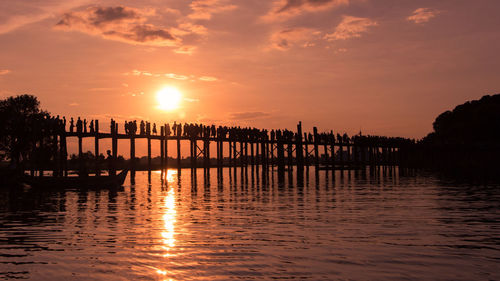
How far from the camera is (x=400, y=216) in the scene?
16406 millimetres

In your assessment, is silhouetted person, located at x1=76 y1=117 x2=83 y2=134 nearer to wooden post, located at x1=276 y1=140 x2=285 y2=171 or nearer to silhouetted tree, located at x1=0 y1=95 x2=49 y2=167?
silhouetted tree, located at x1=0 y1=95 x2=49 y2=167

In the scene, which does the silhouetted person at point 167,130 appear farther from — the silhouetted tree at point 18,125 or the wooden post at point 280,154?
the wooden post at point 280,154

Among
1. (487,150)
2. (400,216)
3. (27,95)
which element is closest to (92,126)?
(27,95)

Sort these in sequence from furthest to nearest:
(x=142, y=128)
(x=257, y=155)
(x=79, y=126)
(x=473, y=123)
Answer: (x=473, y=123)
(x=257, y=155)
(x=142, y=128)
(x=79, y=126)

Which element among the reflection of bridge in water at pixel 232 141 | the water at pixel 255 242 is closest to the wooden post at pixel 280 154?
the reflection of bridge in water at pixel 232 141

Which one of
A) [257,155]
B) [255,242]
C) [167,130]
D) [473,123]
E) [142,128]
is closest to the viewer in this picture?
[255,242]

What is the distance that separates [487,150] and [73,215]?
274 ft

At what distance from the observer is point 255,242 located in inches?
465

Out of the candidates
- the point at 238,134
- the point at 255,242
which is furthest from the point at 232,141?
the point at 255,242

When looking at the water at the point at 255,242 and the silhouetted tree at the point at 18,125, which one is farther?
the silhouetted tree at the point at 18,125

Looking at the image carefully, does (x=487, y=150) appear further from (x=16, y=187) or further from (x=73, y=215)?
(x=73, y=215)

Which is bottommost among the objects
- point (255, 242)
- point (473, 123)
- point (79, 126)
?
point (255, 242)

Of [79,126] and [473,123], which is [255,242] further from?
[473,123]

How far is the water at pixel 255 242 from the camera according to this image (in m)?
8.92
